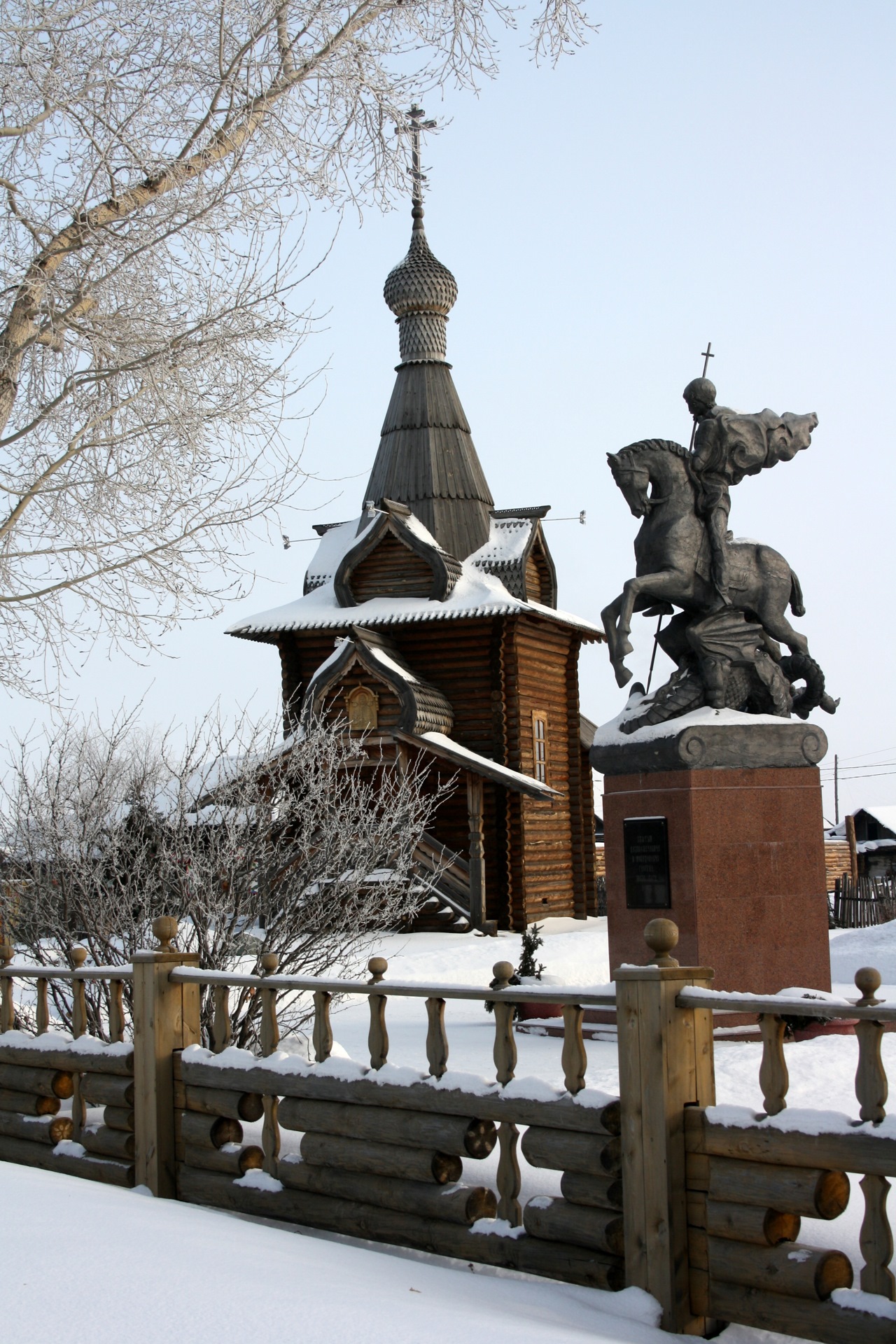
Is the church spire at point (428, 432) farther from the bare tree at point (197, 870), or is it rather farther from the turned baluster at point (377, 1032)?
the turned baluster at point (377, 1032)

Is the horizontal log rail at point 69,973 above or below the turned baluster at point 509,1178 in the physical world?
above

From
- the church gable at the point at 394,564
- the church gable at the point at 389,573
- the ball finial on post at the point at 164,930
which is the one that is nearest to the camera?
the ball finial on post at the point at 164,930

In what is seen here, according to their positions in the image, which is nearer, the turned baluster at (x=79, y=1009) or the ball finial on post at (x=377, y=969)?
the ball finial on post at (x=377, y=969)

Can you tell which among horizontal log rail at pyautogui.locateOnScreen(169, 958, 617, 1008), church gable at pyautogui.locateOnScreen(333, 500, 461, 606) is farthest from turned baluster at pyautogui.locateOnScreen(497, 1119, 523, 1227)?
church gable at pyautogui.locateOnScreen(333, 500, 461, 606)

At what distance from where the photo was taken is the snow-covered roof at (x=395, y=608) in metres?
23.5

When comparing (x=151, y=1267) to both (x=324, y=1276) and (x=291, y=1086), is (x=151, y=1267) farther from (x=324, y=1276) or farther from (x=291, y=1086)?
(x=291, y=1086)

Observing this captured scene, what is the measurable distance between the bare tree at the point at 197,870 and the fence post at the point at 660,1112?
12.2 feet

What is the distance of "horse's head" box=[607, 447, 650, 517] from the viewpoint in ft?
31.8

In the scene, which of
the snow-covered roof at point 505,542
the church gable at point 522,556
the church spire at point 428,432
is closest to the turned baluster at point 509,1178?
the church gable at point 522,556

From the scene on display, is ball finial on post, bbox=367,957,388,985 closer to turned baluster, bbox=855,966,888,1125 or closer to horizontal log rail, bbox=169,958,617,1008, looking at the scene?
horizontal log rail, bbox=169,958,617,1008

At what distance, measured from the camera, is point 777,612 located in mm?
9961

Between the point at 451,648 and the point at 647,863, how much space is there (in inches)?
621

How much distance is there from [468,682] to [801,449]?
14.6 m

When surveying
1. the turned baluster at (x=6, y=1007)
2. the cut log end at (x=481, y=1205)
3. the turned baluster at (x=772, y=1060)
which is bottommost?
the cut log end at (x=481, y=1205)
